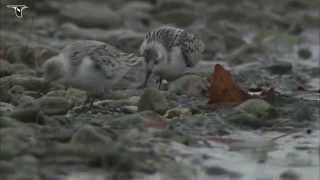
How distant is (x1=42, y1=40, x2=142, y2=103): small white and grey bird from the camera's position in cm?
751

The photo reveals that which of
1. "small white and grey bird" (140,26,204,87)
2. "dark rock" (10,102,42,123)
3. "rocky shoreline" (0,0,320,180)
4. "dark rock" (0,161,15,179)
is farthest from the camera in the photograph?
"small white and grey bird" (140,26,204,87)

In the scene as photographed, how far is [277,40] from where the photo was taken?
1407 centimetres

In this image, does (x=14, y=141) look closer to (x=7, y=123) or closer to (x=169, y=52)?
(x=7, y=123)

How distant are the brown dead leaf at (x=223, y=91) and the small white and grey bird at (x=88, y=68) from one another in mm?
849

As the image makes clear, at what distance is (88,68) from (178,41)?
6.35ft

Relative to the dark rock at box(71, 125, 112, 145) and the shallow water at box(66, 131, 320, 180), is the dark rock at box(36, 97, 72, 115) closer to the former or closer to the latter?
the dark rock at box(71, 125, 112, 145)

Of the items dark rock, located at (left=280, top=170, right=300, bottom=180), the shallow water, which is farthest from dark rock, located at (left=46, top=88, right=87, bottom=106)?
dark rock, located at (left=280, top=170, right=300, bottom=180)

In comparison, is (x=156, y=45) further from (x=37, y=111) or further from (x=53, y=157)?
(x=53, y=157)

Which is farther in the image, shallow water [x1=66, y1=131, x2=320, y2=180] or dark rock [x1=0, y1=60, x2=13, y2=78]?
dark rock [x1=0, y1=60, x2=13, y2=78]

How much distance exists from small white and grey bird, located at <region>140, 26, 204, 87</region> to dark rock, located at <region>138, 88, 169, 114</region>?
27.8 inches

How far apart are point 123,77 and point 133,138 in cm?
180

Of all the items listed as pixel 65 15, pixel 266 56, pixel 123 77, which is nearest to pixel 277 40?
pixel 266 56

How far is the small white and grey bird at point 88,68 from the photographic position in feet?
24.6

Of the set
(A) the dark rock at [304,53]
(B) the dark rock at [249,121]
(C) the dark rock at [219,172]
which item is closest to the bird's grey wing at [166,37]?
(B) the dark rock at [249,121]
